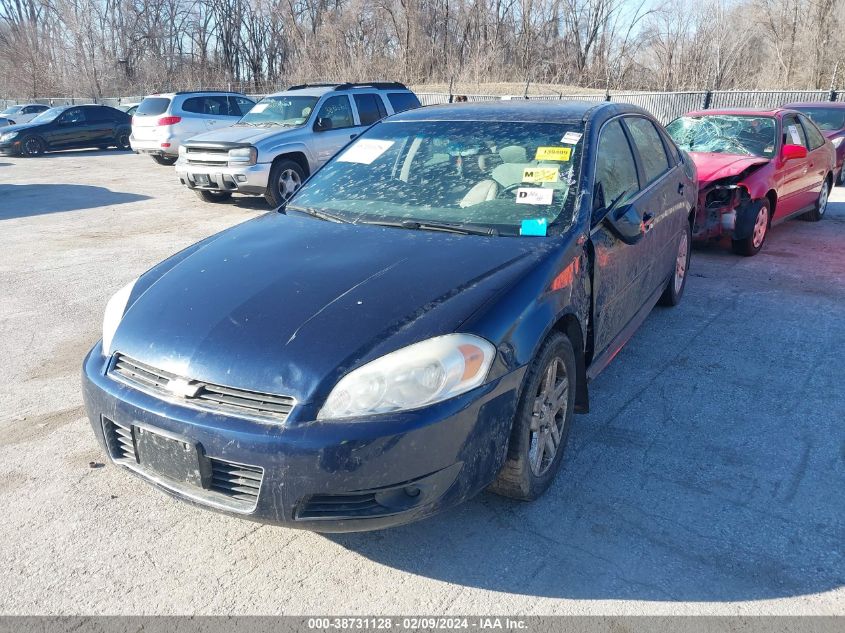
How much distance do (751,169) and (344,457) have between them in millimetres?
6540

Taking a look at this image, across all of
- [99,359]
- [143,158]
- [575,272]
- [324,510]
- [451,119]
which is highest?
[451,119]

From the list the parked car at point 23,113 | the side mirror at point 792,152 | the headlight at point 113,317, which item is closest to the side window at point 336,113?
the side mirror at point 792,152

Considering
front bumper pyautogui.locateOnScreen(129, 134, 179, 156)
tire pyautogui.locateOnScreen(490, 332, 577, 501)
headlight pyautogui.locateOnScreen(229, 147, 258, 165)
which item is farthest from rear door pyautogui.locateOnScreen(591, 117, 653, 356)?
front bumper pyautogui.locateOnScreen(129, 134, 179, 156)

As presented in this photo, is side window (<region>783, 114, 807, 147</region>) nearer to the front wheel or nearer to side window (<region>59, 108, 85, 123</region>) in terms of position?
the front wheel

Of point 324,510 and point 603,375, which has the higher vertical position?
point 324,510

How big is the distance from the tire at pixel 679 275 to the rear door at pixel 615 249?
1.11 m

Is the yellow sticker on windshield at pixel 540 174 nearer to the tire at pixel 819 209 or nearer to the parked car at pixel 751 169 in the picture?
the parked car at pixel 751 169

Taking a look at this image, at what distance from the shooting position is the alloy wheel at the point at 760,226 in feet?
23.6

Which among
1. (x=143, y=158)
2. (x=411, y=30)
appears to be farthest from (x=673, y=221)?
(x=411, y=30)

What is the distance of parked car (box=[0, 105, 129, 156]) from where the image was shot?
2034cm

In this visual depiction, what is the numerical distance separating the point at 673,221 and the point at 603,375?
1357 millimetres

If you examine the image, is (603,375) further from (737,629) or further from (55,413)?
(55,413)

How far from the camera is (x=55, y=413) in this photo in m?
3.93

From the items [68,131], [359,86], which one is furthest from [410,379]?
[68,131]
